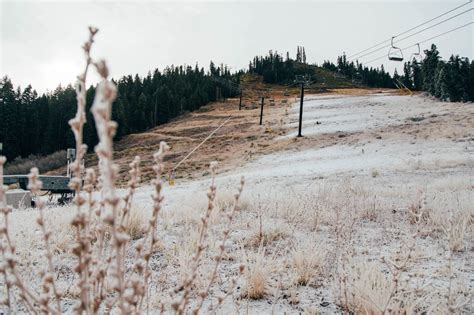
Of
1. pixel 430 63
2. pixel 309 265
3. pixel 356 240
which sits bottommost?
pixel 356 240

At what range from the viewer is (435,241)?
12.7 ft

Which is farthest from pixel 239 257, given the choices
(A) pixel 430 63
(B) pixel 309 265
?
(A) pixel 430 63

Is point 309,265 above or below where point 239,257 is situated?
above

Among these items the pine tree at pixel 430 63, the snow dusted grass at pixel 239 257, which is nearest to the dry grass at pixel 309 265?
the snow dusted grass at pixel 239 257

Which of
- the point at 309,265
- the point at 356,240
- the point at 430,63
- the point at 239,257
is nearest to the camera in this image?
the point at 309,265

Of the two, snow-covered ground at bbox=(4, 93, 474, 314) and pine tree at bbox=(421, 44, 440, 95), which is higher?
pine tree at bbox=(421, 44, 440, 95)

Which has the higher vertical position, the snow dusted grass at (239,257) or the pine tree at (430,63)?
the pine tree at (430,63)

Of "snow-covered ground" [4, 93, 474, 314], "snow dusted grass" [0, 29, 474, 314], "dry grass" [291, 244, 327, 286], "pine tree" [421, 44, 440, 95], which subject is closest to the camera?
"snow dusted grass" [0, 29, 474, 314]

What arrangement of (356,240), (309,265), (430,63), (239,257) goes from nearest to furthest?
1. (309,265)
2. (239,257)
3. (356,240)
4. (430,63)

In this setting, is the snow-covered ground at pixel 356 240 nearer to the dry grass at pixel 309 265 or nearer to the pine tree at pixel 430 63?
the dry grass at pixel 309 265

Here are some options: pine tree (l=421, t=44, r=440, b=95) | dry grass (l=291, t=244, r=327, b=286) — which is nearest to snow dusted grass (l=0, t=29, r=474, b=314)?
dry grass (l=291, t=244, r=327, b=286)

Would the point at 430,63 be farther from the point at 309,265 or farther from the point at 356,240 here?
the point at 309,265

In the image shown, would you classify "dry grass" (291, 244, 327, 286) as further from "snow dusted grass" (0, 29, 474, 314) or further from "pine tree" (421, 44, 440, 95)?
"pine tree" (421, 44, 440, 95)

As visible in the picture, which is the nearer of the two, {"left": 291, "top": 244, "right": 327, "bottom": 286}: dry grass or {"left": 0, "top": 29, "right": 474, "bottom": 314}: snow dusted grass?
{"left": 0, "top": 29, "right": 474, "bottom": 314}: snow dusted grass
